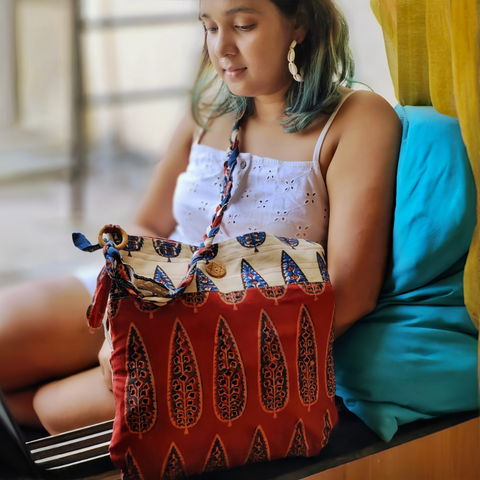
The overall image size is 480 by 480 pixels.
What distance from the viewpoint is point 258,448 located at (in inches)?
27.7

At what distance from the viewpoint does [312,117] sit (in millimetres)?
837

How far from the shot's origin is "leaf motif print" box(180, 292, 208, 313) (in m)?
0.67

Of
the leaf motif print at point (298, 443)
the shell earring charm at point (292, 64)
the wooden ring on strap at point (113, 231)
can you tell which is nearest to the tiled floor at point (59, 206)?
the wooden ring on strap at point (113, 231)

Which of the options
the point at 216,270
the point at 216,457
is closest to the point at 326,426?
the point at 216,457

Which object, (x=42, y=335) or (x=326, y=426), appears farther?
(x=42, y=335)

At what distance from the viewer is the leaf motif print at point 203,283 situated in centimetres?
68

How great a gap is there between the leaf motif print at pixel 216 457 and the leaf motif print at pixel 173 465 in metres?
0.03

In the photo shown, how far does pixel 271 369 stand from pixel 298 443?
0.38ft

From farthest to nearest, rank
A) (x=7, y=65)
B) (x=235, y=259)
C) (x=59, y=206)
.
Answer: (x=59, y=206) → (x=7, y=65) → (x=235, y=259)

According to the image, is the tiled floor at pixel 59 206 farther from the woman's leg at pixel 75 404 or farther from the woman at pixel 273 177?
the woman's leg at pixel 75 404

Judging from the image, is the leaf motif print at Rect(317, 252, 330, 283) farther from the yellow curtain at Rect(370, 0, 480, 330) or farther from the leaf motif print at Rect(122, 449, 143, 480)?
the leaf motif print at Rect(122, 449, 143, 480)

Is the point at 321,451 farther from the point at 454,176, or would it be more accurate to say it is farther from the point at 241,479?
Result: the point at 454,176

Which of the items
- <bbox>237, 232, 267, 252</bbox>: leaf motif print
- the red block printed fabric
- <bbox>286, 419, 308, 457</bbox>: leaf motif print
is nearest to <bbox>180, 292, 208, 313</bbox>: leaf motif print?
the red block printed fabric

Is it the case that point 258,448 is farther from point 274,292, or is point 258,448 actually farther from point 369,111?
point 369,111
